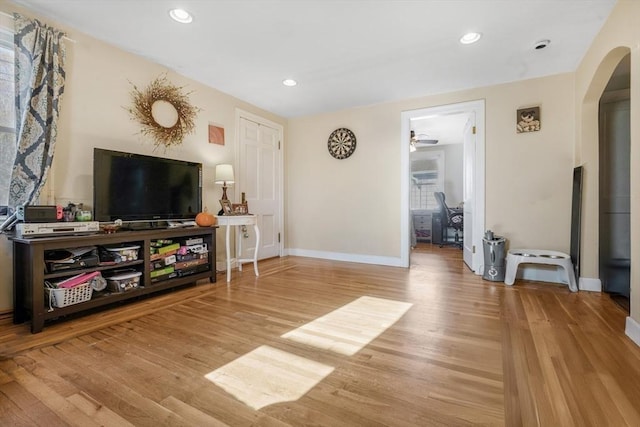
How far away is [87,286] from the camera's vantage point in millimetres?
2182

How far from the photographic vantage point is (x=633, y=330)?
179 cm

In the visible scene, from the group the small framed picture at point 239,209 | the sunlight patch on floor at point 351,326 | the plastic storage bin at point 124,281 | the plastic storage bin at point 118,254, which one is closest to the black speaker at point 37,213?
the plastic storage bin at point 118,254

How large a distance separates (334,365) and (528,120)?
11.3 ft

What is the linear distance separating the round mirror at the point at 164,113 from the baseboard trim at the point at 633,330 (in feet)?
13.7

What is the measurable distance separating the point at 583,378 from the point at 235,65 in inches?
143

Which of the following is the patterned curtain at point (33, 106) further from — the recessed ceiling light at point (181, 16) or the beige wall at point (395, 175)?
the beige wall at point (395, 175)

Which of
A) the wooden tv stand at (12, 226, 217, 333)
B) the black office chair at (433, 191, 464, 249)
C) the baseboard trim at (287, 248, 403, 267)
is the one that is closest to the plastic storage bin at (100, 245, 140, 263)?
the wooden tv stand at (12, 226, 217, 333)

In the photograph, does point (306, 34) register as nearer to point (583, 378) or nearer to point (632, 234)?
point (632, 234)

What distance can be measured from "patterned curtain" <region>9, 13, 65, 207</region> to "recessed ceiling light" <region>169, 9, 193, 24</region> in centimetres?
95

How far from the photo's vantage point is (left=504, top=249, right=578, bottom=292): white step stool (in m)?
2.87

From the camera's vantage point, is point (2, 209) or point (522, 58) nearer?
point (2, 209)

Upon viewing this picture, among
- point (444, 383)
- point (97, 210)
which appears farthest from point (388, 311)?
point (97, 210)

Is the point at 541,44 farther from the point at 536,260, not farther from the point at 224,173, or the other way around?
the point at 224,173


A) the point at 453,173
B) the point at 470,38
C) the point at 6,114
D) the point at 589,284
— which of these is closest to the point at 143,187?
the point at 6,114
